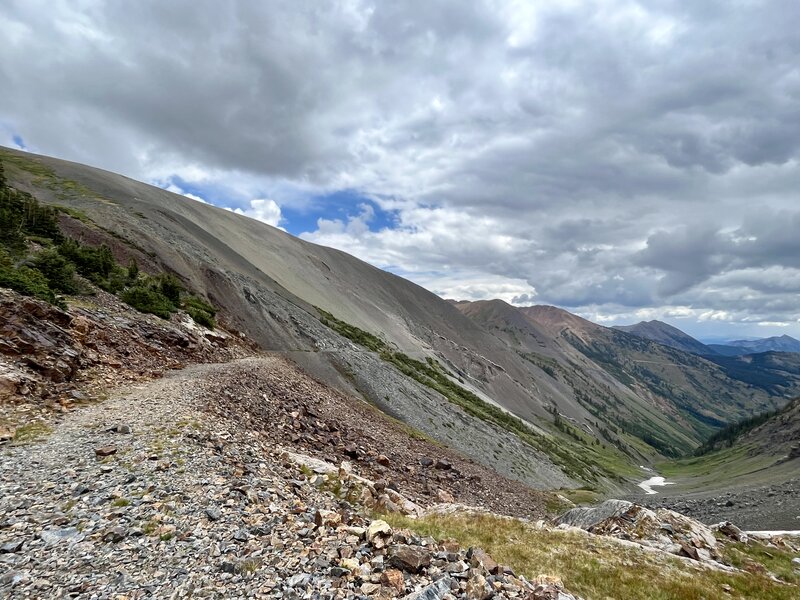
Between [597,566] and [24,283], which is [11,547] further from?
[24,283]

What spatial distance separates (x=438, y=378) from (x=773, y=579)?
8952 cm

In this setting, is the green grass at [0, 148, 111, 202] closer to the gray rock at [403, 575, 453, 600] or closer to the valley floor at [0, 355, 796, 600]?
the valley floor at [0, 355, 796, 600]

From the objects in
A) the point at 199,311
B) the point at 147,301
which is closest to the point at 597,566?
the point at 147,301

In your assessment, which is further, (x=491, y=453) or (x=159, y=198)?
(x=159, y=198)

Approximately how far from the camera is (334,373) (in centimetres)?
5281

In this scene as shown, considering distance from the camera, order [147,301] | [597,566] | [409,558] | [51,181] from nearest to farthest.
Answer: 1. [409,558]
2. [597,566]
3. [147,301]
4. [51,181]

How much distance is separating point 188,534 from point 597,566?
41.2 ft

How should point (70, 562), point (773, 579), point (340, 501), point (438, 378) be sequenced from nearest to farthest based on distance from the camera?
point (70, 562) → point (340, 501) → point (773, 579) → point (438, 378)

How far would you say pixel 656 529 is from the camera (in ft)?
69.3

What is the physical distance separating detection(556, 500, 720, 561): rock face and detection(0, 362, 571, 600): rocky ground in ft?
45.6

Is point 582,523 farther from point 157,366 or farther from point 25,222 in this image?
point 25,222

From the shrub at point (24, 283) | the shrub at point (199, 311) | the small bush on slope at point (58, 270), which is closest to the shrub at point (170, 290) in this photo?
the small bush on slope at point (58, 270)

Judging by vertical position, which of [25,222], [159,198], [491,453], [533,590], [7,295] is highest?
[159,198]

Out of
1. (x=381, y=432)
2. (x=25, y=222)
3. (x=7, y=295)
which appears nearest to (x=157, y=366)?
(x=7, y=295)
